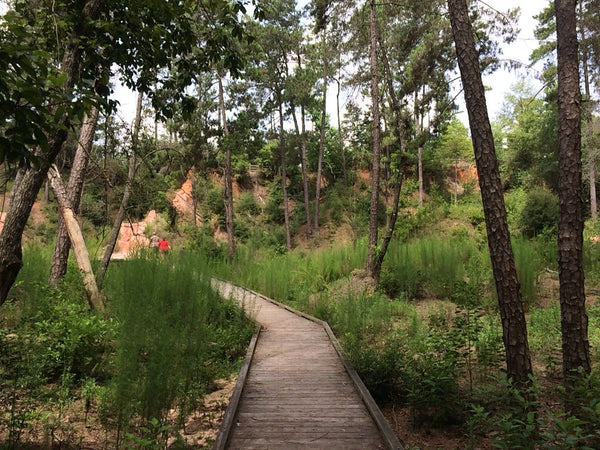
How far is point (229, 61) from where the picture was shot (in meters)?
4.02

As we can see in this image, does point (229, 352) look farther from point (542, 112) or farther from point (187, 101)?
point (542, 112)

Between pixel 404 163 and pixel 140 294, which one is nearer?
pixel 140 294

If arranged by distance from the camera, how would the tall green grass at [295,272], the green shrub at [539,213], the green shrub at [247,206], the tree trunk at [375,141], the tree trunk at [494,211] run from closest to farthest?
the tree trunk at [494,211] < the tree trunk at [375,141] < the tall green grass at [295,272] < the green shrub at [539,213] < the green shrub at [247,206]

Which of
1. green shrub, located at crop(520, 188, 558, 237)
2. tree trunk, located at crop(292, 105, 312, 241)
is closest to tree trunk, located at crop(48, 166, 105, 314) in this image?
green shrub, located at crop(520, 188, 558, 237)

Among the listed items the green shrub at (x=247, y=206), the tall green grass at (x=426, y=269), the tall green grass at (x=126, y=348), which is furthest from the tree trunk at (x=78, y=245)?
the green shrub at (x=247, y=206)

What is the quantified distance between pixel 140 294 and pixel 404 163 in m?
8.11

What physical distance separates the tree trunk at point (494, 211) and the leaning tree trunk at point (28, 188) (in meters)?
3.75

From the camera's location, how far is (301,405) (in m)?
3.91

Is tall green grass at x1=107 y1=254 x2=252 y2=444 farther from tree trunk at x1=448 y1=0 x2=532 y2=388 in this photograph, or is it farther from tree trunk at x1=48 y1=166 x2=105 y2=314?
tree trunk at x1=448 y1=0 x2=532 y2=388

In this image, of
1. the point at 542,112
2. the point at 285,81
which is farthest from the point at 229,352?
the point at 542,112

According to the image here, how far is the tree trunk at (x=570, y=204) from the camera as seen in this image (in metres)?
4.10

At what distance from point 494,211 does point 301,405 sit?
296 centimetres

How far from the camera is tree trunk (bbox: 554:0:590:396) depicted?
4102 mm

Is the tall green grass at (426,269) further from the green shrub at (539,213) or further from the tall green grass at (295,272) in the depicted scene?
the green shrub at (539,213)
